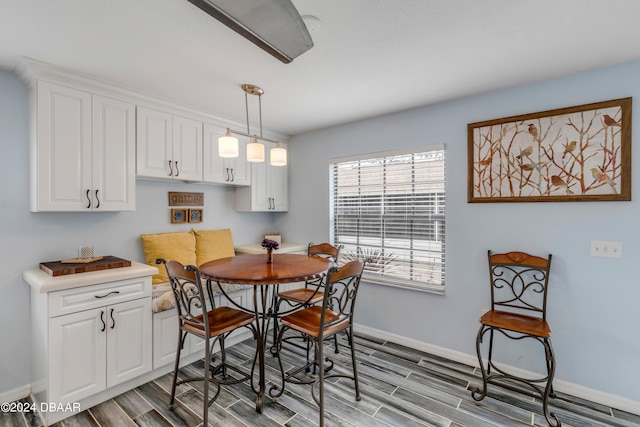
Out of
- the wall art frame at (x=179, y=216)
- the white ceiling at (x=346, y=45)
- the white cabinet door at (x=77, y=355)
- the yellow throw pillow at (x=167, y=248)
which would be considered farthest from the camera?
the wall art frame at (x=179, y=216)

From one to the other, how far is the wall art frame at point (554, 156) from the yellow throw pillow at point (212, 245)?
269 cm

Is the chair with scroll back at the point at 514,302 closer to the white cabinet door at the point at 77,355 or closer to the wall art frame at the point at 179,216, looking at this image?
the white cabinet door at the point at 77,355

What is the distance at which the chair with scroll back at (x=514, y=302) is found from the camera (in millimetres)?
2246

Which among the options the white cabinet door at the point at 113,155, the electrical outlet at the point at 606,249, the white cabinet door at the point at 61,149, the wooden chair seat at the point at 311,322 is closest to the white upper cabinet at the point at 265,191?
the white cabinet door at the point at 113,155

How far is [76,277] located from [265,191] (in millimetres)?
2224

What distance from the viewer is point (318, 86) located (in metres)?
2.57

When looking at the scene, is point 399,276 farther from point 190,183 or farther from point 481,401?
point 190,183

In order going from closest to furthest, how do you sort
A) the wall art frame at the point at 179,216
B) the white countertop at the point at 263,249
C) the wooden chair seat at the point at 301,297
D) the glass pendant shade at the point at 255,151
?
the glass pendant shade at the point at 255,151
the wooden chair seat at the point at 301,297
the wall art frame at the point at 179,216
the white countertop at the point at 263,249

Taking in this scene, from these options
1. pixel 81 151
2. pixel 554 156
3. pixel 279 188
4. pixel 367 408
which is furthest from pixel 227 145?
pixel 554 156

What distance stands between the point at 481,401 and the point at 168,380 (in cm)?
252

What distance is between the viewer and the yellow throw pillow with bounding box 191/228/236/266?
3301 mm

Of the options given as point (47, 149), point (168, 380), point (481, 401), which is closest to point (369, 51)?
point (47, 149)

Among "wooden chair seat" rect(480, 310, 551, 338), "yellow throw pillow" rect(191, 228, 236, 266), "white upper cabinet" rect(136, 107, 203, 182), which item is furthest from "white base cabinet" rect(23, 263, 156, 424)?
"wooden chair seat" rect(480, 310, 551, 338)

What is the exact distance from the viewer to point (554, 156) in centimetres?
240
